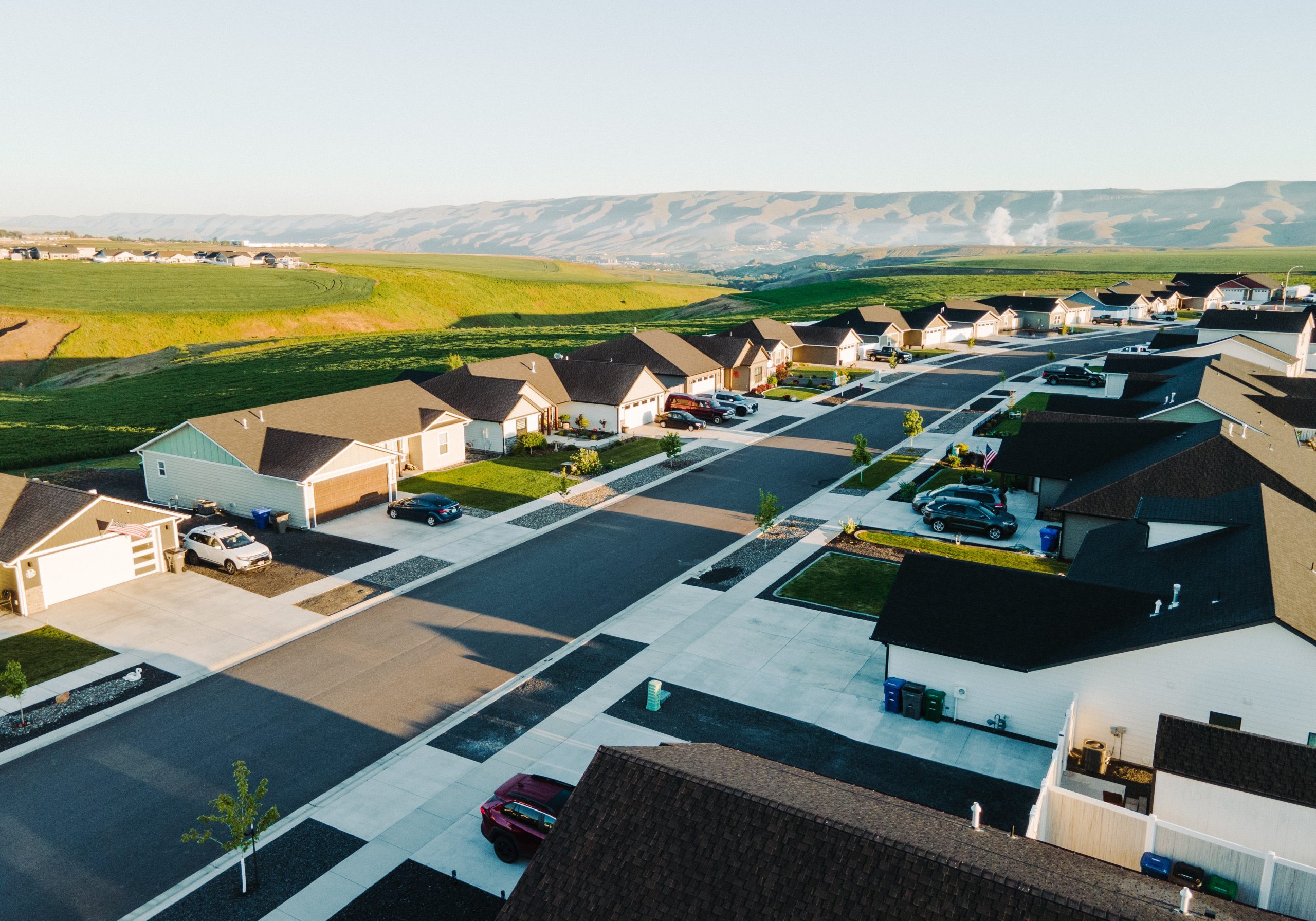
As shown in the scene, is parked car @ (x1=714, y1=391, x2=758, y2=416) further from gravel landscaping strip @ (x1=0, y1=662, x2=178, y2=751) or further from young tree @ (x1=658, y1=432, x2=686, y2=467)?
gravel landscaping strip @ (x1=0, y1=662, x2=178, y2=751)

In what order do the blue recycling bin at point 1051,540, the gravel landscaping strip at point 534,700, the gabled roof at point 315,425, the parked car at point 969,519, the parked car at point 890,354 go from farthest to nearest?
the parked car at point 890,354 → the gabled roof at point 315,425 → the parked car at point 969,519 → the blue recycling bin at point 1051,540 → the gravel landscaping strip at point 534,700

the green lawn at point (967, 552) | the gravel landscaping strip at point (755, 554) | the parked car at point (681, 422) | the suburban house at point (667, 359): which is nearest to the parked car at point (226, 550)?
the gravel landscaping strip at point (755, 554)

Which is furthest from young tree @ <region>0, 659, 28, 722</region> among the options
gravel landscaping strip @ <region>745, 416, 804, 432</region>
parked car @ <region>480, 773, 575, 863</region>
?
gravel landscaping strip @ <region>745, 416, 804, 432</region>

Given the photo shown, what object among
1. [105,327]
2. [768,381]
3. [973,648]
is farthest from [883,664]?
[105,327]

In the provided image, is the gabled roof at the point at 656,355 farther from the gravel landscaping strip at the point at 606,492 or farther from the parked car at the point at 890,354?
the parked car at the point at 890,354

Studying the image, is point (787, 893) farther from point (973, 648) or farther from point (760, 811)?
point (973, 648)
